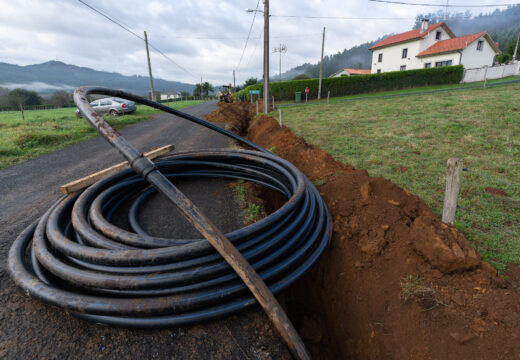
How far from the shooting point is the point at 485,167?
446 cm

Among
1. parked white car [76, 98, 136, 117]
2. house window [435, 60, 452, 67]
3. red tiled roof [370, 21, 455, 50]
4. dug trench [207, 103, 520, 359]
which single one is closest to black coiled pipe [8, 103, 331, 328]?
dug trench [207, 103, 520, 359]

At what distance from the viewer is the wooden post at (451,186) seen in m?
2.48

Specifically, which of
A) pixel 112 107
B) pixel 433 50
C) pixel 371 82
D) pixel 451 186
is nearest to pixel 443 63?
pixel 433 50

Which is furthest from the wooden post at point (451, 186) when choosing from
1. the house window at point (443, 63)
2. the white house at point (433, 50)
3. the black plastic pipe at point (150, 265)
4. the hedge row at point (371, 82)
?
the house window at point (443, 63)

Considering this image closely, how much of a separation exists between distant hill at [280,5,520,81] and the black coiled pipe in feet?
305

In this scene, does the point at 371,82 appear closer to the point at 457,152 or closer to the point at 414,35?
the point at 414,35

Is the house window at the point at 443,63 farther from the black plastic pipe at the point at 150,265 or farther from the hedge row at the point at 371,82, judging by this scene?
the black plastic pipe at the point at 150,265

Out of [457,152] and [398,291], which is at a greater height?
[457,152]

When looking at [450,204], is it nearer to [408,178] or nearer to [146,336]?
[408,178]

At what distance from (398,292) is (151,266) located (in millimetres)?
2029

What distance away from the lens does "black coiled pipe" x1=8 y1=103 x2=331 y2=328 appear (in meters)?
1.62

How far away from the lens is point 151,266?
5.73 ft

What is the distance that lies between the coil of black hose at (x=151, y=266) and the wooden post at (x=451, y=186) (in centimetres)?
127

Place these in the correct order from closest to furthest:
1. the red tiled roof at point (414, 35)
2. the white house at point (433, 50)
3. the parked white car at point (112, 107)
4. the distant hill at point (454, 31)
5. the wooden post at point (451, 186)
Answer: the wooden post at point (451, 186), the parked white car at point (112, 107), the white house at point (433, 50), the red tiled roof at point (414, 35), the distant hill at point (454, 31)
